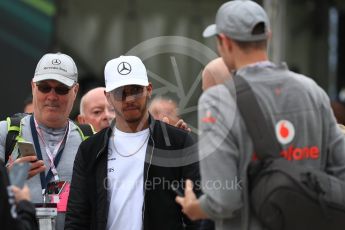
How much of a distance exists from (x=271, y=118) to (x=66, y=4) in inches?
343

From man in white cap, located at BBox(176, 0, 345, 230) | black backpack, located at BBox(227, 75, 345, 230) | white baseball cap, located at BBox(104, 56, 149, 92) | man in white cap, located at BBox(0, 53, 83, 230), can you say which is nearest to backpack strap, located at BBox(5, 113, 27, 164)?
man in white cap, located at BBox(0, 53, 83, 230)

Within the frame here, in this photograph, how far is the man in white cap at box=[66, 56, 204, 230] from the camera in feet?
14.6

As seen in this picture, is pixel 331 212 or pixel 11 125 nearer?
pixel 331 212

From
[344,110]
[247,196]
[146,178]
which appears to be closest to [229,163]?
[247,196]

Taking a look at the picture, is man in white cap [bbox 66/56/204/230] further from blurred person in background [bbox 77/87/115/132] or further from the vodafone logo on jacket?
blurred person in background [bbox 77/87/115/132]

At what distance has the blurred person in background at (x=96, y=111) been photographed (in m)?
6.80

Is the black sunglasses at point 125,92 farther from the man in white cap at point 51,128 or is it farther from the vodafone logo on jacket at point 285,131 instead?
the vodafone logo on jacket at point 285,131

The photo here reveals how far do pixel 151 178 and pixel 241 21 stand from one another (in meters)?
1.16

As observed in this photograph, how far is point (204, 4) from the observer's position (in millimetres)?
12398

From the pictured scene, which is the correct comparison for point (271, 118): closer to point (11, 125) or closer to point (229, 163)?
point (229, 163)

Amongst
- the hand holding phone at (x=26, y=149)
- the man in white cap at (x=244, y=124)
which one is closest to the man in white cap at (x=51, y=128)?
the hand holding phone at (x=26, y=149)

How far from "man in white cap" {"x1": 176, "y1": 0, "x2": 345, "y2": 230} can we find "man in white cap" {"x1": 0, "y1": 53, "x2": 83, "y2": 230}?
1.45 m

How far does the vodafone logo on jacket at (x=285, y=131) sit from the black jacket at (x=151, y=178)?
1023 mm

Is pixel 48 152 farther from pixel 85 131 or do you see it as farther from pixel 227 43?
pixel 227 43
